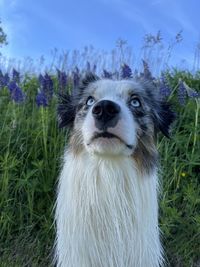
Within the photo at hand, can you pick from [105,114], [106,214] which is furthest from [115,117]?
[106,214]

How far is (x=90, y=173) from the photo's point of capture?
296 centimetres

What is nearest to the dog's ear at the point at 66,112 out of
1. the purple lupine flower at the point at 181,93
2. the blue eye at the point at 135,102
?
the blue eye at the point at 135,102

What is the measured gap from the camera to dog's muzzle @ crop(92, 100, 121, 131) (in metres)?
2.66

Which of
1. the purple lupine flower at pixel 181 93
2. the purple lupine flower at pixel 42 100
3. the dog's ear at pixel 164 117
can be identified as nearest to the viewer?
the dog's ear at pixel 164 117

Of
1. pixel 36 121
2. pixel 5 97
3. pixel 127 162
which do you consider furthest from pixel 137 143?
pixel 5 97

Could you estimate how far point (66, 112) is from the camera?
3.34 m

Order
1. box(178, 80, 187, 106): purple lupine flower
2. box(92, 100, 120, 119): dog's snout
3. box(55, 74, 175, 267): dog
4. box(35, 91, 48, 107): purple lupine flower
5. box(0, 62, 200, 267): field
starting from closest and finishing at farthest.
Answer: box(92, 100, 120, 119): dog's snout, box(55, 74, 175, 267): dog, box(0, 62, 200, 267): field, box(35, 91, 48, 107): purple lupine flower, box(178, 80, 187, 106): purple lupine flower

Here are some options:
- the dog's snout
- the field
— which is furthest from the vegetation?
the dog's snout

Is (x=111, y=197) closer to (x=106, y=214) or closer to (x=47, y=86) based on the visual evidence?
(x=106, y=214)

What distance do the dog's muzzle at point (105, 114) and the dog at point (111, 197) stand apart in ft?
0.62

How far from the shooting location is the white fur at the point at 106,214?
9.75ft

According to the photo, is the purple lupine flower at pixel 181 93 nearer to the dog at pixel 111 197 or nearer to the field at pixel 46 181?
the field at pixel 46 181

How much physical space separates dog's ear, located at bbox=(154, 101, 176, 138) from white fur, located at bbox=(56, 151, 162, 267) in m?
0.39

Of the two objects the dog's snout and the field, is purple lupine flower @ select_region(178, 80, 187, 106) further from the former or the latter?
the dog's snout
